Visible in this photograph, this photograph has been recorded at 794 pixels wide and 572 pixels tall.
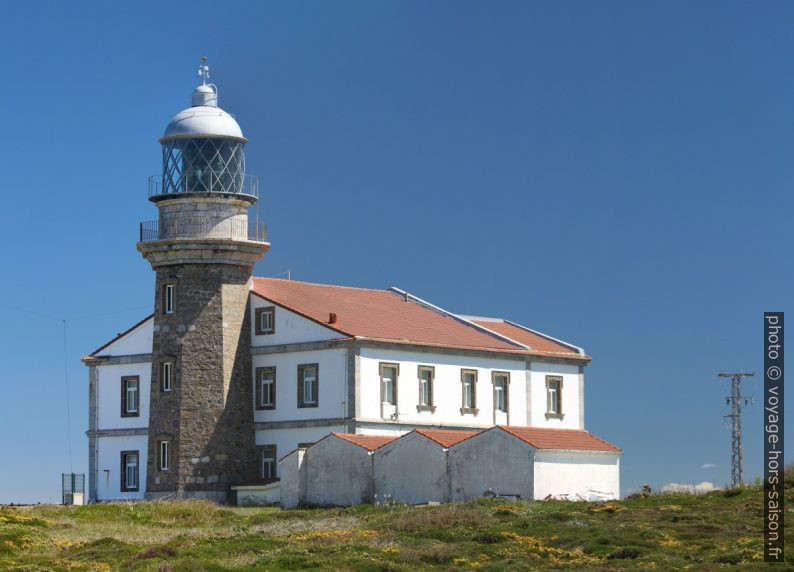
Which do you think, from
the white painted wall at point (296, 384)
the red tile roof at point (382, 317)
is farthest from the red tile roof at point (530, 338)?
the white painted wall at point (296, 384)

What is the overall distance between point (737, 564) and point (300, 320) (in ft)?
79.6

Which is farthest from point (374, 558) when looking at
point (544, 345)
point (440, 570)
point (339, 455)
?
point (544, 345)

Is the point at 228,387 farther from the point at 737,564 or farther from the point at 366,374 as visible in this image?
the point at 737,564

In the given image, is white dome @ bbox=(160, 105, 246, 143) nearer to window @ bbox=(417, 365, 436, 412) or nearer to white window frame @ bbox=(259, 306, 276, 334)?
white window frame @ bbox=(259, 306, 276, 334)

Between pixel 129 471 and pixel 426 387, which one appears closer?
pixel 426 387

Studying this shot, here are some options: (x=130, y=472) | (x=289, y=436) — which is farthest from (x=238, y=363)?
(x=130, y=472)

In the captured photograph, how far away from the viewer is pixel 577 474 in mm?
46875

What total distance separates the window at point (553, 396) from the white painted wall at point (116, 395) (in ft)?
45.3

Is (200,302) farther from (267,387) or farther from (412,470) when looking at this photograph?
(412,470)

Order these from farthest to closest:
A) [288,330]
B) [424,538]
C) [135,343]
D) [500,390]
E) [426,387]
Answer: [500,390] → [135,343] → [426,387] → [288,330] → [424,538]

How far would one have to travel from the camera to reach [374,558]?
113ft

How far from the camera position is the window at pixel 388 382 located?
53.4 m

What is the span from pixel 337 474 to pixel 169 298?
948 cm

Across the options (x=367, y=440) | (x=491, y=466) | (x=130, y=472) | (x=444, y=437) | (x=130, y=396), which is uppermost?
(x=130, y=396)
